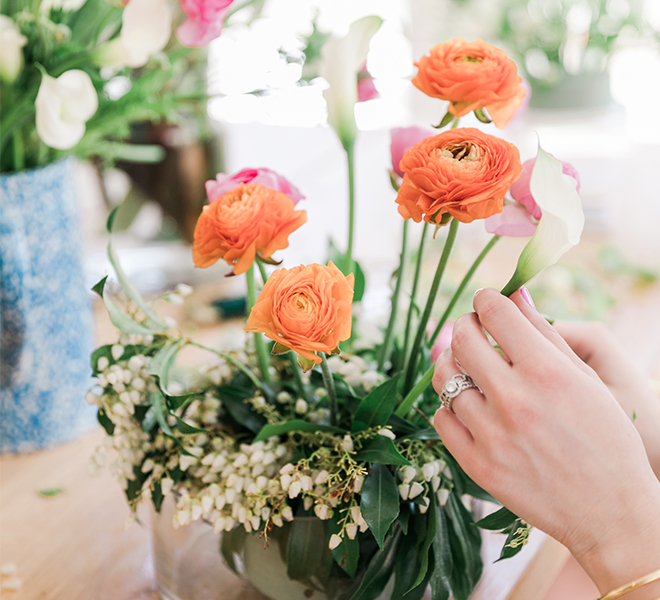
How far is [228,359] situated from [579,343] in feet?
0.87

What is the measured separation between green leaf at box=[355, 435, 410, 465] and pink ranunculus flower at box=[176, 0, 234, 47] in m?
→ 0.32

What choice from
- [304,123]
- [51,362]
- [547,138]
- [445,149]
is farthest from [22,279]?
[547,138]

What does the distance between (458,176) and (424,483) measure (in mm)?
188

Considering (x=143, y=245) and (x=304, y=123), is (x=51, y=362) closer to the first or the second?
(x=143, y=245)

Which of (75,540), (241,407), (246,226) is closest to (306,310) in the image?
(246,226)

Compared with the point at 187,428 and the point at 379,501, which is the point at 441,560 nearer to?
the point at 379,501

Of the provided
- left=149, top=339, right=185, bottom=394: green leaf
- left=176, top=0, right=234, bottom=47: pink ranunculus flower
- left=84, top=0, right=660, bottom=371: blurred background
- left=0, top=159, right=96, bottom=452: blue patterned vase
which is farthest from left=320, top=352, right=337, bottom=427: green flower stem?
left=84, top=0, right=660, bottom=371: blurred background

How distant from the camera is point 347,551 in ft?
1.21

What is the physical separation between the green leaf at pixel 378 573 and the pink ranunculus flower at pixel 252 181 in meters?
0.23

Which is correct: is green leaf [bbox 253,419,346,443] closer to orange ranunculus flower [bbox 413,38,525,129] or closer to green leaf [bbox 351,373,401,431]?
green leaf [bbox 351,373,401,431]

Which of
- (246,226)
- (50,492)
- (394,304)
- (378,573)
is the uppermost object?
(246,226)

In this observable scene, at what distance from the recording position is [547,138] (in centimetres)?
139

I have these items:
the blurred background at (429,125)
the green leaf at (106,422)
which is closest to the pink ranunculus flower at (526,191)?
the green leaf at (106,422)

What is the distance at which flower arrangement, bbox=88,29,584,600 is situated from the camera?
0.30 metres
